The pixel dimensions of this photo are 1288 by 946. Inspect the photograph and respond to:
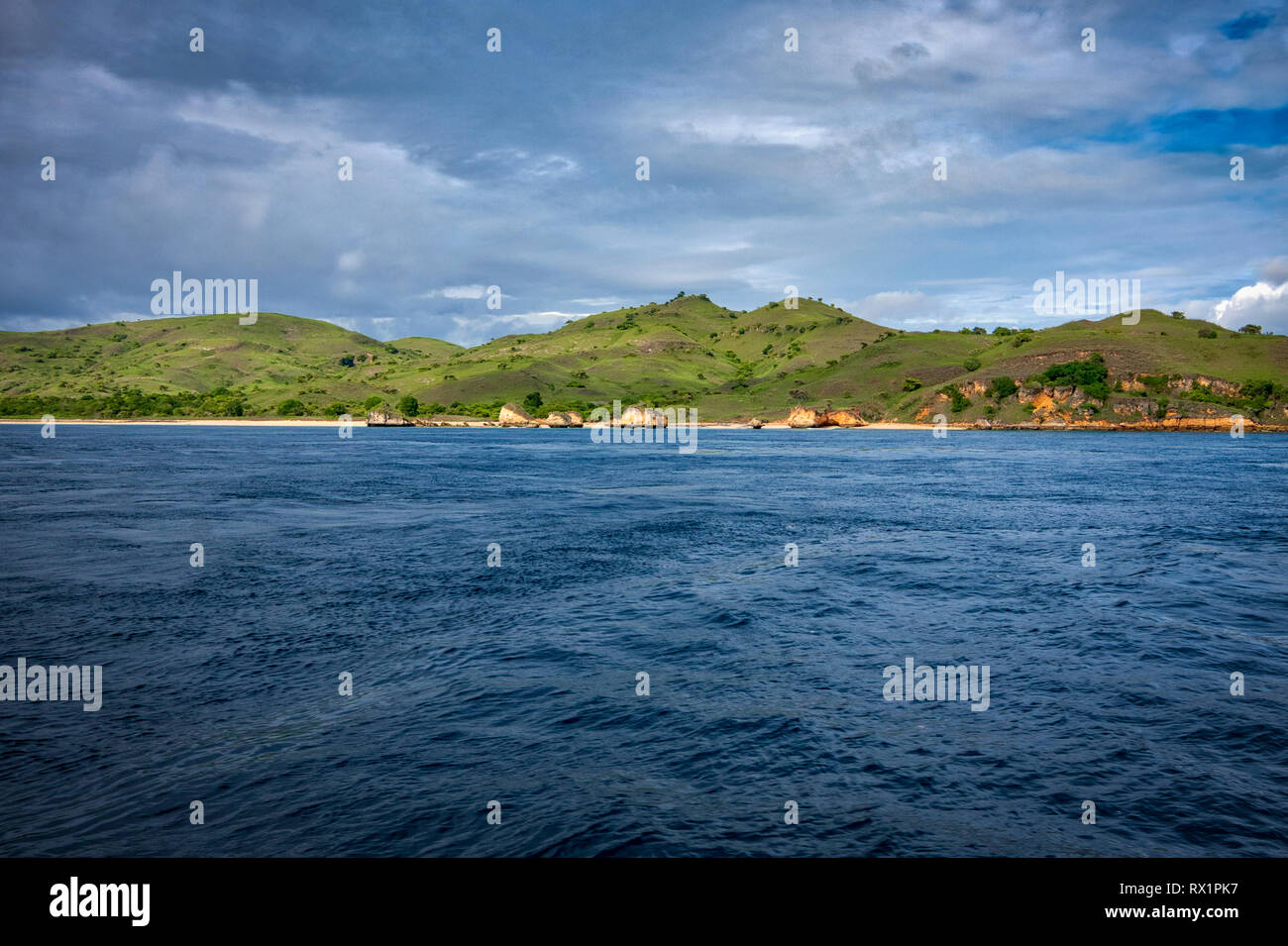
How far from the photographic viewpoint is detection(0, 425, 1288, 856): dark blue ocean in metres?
9.42

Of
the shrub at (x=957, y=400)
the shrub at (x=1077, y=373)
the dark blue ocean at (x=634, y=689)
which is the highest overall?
the shrub at (x=1077, y=373)

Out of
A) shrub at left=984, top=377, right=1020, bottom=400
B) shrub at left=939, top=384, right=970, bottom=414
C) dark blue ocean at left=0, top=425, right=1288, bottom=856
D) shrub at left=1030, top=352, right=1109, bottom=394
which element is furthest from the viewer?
shrub at left=939, top=384, right=970, bottom=414

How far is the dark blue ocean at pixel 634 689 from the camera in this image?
942 centimetres

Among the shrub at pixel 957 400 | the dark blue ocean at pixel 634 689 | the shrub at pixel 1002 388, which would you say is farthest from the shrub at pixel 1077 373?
the dark blue ocean at pixel 634 689

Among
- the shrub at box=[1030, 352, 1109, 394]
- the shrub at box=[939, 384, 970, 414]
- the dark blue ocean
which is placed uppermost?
the shrub at box=[1030, 352, 1109, 394]

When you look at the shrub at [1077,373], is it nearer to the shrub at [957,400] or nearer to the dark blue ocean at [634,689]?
the shrub at [957,400]

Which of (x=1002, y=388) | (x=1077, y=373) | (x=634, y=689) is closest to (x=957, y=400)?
(x=1002, y=388)

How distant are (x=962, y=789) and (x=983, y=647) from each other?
7.40 m

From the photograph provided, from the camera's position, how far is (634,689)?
14.3 m

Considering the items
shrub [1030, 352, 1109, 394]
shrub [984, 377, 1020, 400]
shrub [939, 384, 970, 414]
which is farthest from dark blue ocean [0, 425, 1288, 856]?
shrub [984, 377, 1020, 400]

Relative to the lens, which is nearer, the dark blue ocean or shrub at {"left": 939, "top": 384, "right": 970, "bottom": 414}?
the dark blue ocean

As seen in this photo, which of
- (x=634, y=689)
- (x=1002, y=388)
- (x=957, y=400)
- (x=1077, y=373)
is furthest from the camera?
(x=957, y=400)

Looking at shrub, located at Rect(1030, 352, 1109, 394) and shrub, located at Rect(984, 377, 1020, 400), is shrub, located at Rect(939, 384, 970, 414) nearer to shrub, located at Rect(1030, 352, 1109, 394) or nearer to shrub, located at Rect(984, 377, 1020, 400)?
shrub, located at Rect(984, 377, 1020, 400)

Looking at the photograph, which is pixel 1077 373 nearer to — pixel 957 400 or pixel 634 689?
pixel 957 400
